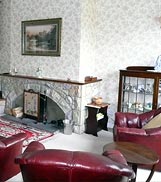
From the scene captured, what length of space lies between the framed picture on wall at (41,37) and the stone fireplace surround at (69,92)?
0.63 meters

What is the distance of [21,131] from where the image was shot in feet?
16.7

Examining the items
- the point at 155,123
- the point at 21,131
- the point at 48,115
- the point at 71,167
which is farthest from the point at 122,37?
the point at 71,167

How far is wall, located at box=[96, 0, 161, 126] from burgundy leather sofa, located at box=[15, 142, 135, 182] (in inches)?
136

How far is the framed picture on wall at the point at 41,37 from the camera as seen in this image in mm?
5352

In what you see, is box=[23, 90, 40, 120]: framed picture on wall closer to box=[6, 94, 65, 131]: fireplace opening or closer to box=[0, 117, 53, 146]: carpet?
box=[6, 94, 65, 131]: fireplace opening

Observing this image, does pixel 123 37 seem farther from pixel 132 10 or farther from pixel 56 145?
pixel 56 145

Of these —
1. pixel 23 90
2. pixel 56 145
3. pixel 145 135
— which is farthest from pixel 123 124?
pixel 23 90

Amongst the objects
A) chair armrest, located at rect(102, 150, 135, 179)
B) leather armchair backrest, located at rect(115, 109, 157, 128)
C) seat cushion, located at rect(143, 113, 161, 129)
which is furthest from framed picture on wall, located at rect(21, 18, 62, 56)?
chair armrest, located at rect(102, 150, 135, 179)

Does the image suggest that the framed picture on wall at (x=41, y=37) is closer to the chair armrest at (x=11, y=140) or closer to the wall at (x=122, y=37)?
the wall at (x=122, y=37)

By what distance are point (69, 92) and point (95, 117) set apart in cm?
75

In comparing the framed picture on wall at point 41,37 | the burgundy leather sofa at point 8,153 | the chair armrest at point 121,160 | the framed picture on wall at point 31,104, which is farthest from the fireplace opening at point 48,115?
the chair armrest at point 121,160

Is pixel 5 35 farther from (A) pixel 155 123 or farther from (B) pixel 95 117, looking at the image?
(A) pixel 155 123

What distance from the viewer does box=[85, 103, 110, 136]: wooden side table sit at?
5.12 meters

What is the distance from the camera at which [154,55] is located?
192 inches
